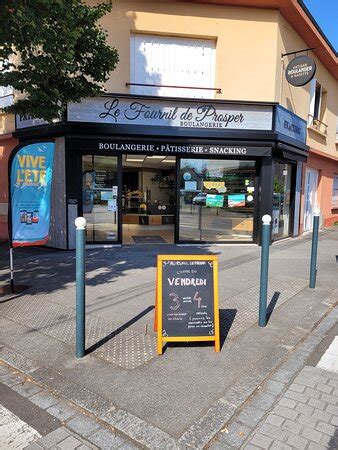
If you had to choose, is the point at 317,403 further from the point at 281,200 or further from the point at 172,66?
the point at 281,200

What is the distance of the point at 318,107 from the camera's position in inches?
541

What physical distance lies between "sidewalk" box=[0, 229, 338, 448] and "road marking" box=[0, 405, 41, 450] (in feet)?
A: 1.27

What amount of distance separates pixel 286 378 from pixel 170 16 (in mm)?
8935

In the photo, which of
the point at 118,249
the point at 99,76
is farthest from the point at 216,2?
the point at 118,249

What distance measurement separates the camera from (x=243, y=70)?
9508 mm

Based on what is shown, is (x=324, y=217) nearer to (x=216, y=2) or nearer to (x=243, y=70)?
(x=243, y=70)

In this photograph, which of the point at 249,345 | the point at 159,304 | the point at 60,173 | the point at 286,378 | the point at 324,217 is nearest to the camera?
the point at 286,378

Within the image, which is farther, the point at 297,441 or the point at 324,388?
the point at 324,388

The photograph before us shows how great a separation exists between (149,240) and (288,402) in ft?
26.6

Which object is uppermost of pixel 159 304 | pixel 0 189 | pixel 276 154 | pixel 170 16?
pixel 170 16

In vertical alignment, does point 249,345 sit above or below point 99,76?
below

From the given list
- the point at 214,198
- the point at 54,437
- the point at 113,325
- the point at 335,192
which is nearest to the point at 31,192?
the point at 113,325

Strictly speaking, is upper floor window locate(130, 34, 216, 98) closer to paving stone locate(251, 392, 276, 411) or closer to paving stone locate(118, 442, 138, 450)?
paving stone locate(251, 392, 276, 411)

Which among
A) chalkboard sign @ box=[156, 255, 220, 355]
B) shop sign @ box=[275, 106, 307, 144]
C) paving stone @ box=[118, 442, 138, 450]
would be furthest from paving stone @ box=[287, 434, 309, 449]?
shop sign @ box=[275, 106, 307, 144]
